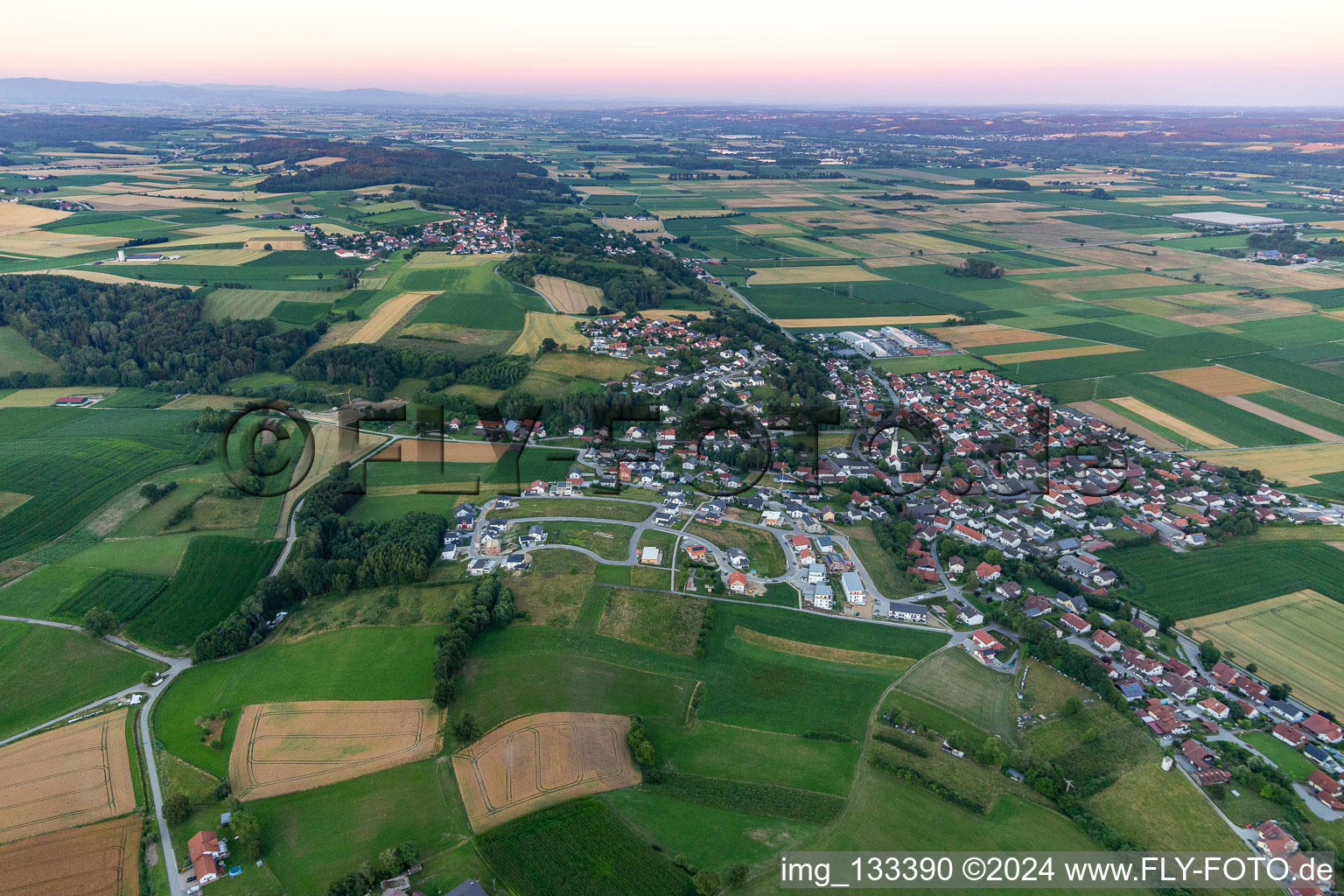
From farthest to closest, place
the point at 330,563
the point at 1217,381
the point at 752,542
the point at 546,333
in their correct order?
1. the point at 546,333
2. the point at 1217,381
3. the point at 752,542
4. the point at 330,563

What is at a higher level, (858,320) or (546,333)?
(858,320)

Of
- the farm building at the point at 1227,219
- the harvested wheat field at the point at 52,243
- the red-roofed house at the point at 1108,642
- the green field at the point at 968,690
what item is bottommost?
the green field at the point at 968,690

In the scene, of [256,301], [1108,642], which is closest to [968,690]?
[1108,642]

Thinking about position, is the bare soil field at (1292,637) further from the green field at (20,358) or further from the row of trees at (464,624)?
the green field at (20,358)

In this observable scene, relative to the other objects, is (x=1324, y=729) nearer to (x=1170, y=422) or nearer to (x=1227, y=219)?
(x=1170, y=422)

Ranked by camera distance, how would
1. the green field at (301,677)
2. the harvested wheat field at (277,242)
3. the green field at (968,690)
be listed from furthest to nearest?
the harvested wheat field at (277,242), the green field at (968,690), the green field at (301,677)

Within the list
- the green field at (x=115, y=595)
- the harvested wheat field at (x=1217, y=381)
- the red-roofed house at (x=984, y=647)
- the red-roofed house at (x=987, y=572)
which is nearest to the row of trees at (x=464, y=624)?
the green field at (x=115, y=595)
